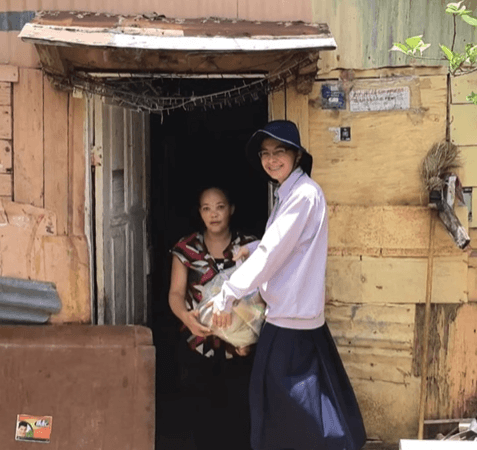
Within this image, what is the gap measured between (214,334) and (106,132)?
1.51 metres

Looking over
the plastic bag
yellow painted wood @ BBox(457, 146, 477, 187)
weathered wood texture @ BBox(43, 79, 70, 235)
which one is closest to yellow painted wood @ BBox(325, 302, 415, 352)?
the plastic bag

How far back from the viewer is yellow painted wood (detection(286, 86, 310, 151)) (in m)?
4.77

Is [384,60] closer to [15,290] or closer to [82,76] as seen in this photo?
[82,76]

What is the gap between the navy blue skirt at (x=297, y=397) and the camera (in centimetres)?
397

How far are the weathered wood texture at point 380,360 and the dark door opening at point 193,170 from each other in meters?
2.24

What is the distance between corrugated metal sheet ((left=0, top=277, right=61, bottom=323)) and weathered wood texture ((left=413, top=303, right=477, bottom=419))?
235 cm

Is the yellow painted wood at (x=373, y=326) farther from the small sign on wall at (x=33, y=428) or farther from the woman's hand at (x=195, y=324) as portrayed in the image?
the small sign on wall at (x=33, y=428)

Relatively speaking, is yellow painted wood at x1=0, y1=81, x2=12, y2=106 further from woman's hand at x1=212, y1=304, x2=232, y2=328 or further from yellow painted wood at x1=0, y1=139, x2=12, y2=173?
woman's hand at x1=212, y1=304, x2=232, y2=328

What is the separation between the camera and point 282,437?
4023 millimetres

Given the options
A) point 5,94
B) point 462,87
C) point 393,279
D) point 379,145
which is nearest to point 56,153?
point 5,94

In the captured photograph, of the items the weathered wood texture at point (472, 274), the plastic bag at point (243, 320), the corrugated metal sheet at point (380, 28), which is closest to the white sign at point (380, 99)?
the corrugated metal sheet at point (380, 28)

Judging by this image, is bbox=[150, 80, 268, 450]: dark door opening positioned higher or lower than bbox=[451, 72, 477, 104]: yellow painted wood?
lower

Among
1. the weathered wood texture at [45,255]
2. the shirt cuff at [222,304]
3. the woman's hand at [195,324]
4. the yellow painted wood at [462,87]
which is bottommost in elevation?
the woman's hand at [195,324]

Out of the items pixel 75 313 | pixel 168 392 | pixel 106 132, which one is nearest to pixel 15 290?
pixel 75 313
